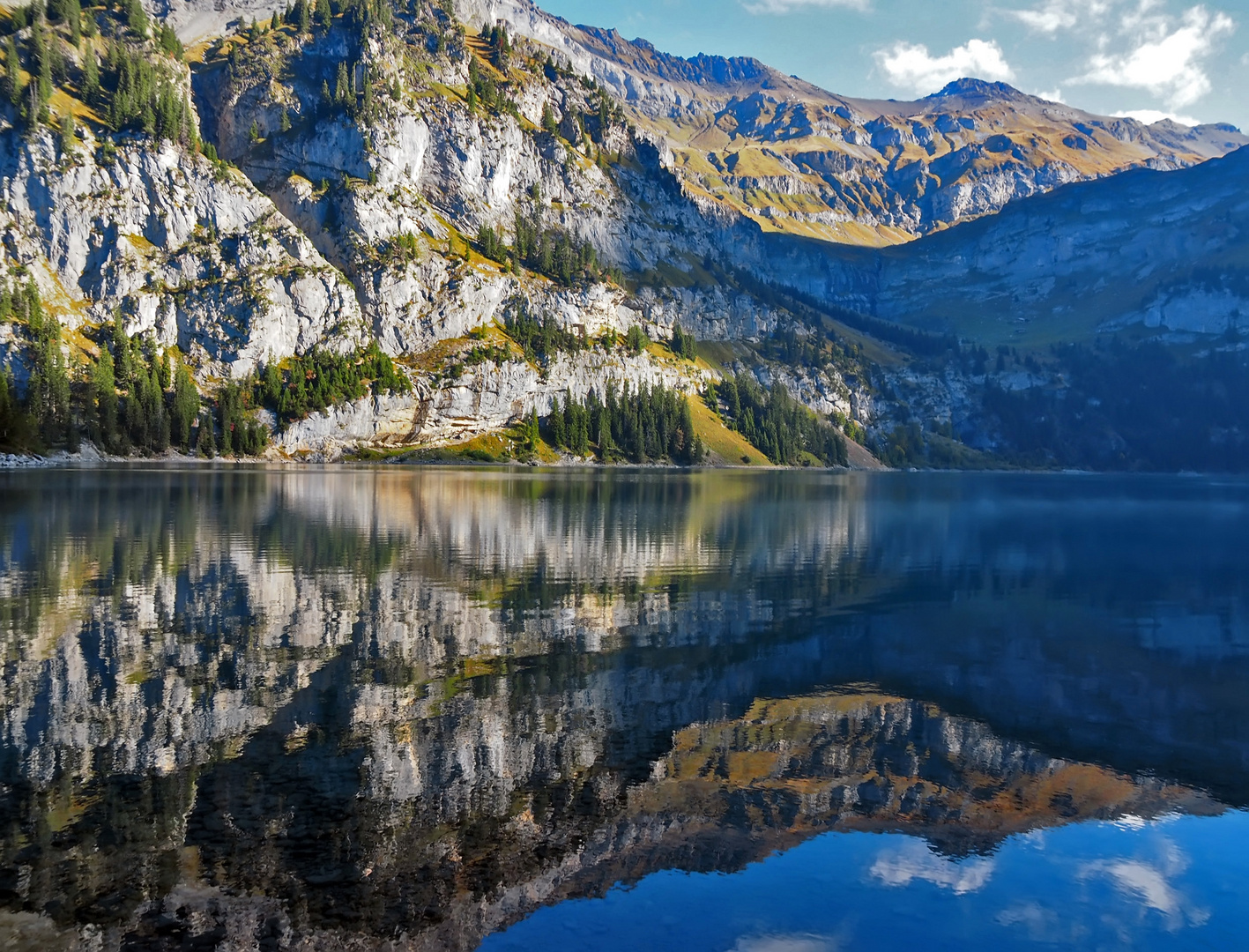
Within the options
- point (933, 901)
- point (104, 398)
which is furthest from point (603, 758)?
point (104, 398)

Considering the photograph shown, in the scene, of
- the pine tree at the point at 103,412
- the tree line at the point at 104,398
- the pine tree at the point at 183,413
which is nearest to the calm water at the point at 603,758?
the tree line at the point at 104,398

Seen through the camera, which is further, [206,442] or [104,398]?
[206,442]

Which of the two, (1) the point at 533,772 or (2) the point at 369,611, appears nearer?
(1) the point at 533,772

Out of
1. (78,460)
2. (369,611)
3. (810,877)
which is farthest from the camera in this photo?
(78,460)

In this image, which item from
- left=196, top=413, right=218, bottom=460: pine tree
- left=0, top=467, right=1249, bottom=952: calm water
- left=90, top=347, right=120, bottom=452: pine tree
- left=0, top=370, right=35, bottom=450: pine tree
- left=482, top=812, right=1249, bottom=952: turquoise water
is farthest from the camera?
left=196, top=413, right=218, bottom=460: pine tree

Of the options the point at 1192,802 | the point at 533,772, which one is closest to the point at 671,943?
the point at 533,772

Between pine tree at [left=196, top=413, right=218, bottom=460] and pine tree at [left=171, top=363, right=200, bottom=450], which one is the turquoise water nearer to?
pine tree at [left=171, top=363, right=200, bottom=450]

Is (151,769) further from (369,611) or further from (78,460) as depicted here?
(78,460)

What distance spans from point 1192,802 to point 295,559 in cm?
4137

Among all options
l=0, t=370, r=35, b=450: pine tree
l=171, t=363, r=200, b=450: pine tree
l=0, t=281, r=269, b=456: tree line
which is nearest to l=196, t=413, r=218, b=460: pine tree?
l=0, t=281, r=269, b=456: tree line

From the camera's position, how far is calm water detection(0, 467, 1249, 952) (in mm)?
13672

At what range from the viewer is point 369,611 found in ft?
114

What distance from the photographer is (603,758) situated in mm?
19969

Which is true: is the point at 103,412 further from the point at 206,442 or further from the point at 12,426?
the point at 12,426
